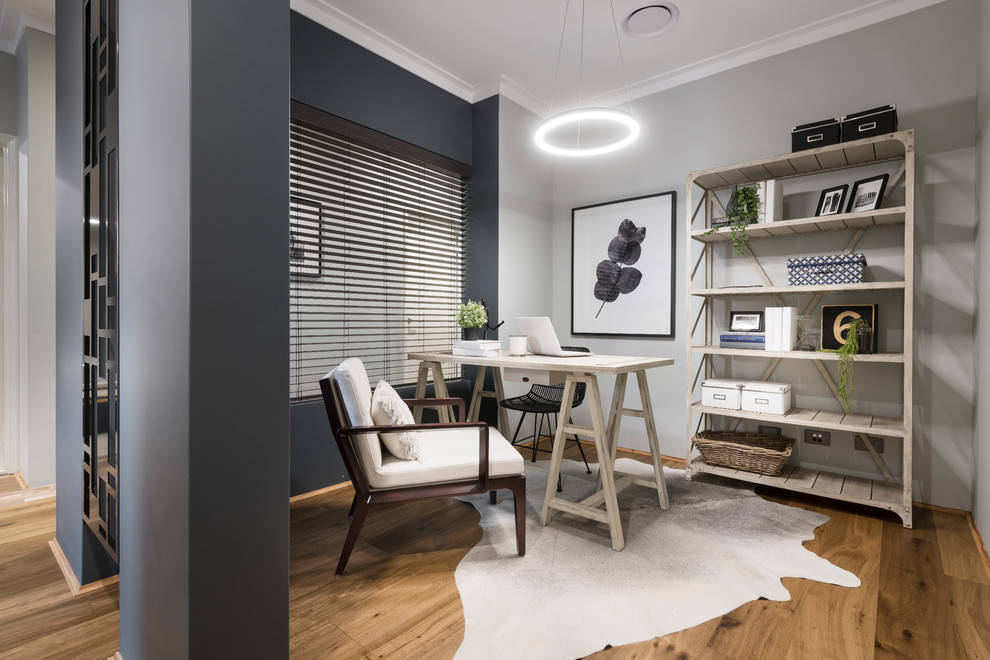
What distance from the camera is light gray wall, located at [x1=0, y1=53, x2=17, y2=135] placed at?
3043 millimetres

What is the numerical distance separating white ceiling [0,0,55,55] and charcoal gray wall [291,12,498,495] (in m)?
1.42

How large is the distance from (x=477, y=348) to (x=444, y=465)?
0.99m

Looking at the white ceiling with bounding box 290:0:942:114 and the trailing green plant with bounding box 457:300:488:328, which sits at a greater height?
the white ceiling with bounding box 290:0:942:114

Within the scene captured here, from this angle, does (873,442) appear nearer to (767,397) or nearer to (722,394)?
(767,397)

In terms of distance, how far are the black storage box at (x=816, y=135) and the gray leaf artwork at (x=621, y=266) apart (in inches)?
46.7

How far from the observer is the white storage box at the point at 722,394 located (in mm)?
2984

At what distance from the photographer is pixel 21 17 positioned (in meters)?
2.84

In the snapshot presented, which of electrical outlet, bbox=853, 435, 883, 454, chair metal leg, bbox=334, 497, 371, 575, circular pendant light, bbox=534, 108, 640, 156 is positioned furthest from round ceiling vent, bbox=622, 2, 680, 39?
chair metal leg, bbox=334, 497, 371, 575

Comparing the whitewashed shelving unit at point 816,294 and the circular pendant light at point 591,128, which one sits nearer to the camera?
the whitewashed shelving unit at point 816,294

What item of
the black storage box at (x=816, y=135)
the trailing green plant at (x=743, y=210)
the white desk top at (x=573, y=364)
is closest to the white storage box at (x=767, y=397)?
the white desk top at (x=573, y=364)

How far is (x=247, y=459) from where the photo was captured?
1103 millimetres

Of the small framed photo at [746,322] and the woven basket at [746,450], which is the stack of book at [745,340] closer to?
the small framed photo at [746,322]

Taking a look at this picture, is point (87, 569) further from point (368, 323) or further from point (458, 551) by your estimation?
point (368, 323)

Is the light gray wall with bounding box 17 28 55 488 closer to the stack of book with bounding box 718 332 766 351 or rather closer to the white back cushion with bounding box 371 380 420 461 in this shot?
the white back cushion with bounding box 371 380 420 461
